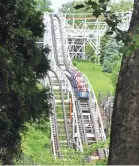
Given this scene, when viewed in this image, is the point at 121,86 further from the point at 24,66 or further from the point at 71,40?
the point at 71,40

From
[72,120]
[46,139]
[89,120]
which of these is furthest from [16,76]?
[89,120]

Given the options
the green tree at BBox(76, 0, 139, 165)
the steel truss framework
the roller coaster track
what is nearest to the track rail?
the roller coaster track

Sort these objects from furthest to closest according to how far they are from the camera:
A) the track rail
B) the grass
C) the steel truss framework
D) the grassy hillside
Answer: the steel truss framework → the grass → the track rail → the grassy hillside

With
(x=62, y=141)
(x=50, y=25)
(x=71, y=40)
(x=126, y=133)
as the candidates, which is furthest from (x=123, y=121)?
(x=71, y=40)

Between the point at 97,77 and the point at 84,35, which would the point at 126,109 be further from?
the point at 84,35

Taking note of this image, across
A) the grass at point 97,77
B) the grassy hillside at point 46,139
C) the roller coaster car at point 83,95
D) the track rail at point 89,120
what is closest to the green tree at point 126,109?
the grassy hillside at point 46,139

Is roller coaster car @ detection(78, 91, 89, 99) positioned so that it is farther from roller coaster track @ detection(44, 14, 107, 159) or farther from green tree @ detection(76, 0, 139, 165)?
green tree @ detection(76, 0, 139, 165)
